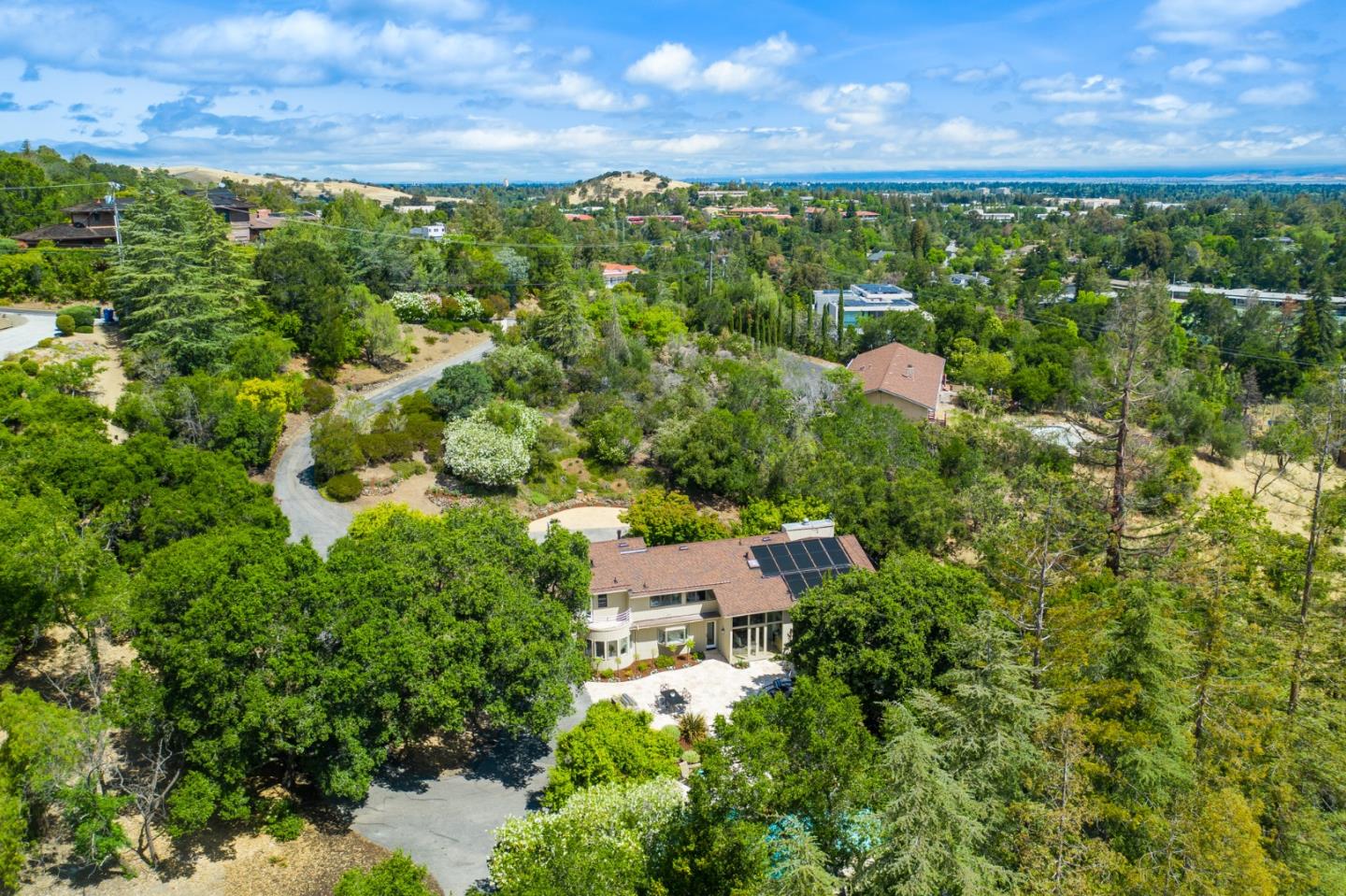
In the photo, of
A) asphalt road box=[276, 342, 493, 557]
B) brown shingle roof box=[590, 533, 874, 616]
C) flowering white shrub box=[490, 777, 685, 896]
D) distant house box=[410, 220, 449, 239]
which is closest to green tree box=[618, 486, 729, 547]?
brown shingle roof box=[590, 533, 874, 616]

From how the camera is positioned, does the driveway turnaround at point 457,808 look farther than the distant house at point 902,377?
No

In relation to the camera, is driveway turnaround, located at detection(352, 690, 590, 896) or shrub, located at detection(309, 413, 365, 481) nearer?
driveway turnaround, located at detection(352, 690, 590, 896)

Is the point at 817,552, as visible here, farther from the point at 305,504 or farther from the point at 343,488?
the point at 305,504

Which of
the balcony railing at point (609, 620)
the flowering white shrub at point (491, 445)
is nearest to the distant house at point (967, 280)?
the flowering white shrub at point (491, 445)

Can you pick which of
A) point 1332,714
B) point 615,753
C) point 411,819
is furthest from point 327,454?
point 1332,714

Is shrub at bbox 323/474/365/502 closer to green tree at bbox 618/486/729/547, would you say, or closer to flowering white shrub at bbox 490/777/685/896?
green tree at bbox 618/486/729/547

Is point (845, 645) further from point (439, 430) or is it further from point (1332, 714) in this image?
point (439, 430)

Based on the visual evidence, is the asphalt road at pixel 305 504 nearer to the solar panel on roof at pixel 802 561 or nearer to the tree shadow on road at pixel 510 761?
the tree shadow on road at pixel 510 761
